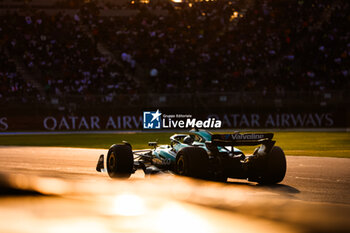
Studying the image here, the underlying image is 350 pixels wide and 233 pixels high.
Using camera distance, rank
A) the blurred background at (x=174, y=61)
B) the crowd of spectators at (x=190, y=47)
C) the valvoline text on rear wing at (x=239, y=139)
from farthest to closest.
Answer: the crowd of spectators at (x=190, y=47), the blurred background at (x=174, y=61), the valvoline text on rear wing at (x=239, y=139)

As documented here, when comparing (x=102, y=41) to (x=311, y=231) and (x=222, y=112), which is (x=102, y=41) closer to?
(x=222, y=112)

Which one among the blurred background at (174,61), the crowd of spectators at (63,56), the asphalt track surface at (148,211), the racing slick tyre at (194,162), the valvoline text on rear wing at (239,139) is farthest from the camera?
the crowd of spectators at (63,56)

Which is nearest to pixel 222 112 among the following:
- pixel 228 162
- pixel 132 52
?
pixel 132 52

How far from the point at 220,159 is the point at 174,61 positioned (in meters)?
24.6

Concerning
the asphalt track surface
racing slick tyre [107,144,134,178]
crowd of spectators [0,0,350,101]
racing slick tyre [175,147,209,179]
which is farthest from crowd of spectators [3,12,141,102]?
the asphalt track surface

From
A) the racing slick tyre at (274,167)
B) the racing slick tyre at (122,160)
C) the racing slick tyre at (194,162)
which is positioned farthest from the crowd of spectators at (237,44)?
the racing slick tyre at (194,162)

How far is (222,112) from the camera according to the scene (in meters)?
29.3

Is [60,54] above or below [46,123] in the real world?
above

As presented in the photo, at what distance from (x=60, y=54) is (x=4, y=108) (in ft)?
19.0

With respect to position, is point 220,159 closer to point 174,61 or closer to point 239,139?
point 239,139

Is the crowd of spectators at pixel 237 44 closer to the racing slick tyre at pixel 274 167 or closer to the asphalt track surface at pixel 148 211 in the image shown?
the racing slick tyre at pixel 274 167

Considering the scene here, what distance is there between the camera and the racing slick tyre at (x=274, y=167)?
9.02 meters

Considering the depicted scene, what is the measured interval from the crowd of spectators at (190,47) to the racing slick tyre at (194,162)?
840 inches

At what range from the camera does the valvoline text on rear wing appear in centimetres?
891
